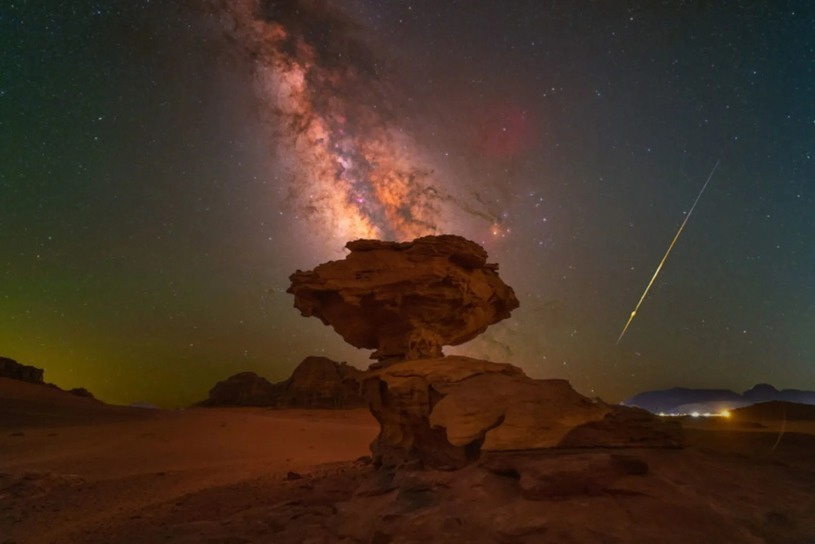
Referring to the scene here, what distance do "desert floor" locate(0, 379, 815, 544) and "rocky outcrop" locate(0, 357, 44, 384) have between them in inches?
962

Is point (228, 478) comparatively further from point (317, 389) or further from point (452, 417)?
point (317, 389)

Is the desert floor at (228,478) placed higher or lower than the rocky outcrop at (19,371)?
lower

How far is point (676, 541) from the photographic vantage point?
16.2ft

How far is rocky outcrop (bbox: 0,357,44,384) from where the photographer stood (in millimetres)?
46312

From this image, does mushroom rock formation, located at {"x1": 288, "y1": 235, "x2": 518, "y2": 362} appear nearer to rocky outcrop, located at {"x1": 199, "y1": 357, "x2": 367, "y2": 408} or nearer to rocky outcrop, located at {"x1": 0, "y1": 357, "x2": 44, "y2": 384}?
rocky outcrop, located at {"x1": 199, "y1": 357, "x2": 367, "y2": 408}

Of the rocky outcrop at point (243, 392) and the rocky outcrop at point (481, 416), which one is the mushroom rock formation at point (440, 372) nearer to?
the rocky outcrop at point (481, 416)

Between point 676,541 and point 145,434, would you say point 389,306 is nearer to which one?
point 676,541

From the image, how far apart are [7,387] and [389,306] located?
43.5 meters

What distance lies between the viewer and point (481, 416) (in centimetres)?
913

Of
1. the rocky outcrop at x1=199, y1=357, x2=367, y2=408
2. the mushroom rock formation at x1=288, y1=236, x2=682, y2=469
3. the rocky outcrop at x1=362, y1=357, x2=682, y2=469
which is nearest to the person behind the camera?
the rocky outcrop at x1=362, y1=357, x2=682, y2=469

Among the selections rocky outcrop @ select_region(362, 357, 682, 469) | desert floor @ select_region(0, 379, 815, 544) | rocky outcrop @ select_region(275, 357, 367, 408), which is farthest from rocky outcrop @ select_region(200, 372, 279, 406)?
rocky outcrop @ select_region(362, 357, 682, 469)

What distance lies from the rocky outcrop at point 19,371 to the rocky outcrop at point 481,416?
2141 inches

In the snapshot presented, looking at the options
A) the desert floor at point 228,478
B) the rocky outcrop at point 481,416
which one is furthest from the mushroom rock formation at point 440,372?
the desert floor at point 228,478

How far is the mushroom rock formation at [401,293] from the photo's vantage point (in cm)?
1467
